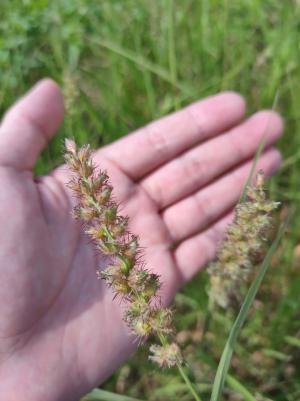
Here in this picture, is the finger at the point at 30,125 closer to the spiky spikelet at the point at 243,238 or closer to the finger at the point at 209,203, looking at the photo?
the finger at the point at 209,203

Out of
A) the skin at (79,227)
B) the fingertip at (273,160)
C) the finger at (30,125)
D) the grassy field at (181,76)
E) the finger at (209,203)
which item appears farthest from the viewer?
the fingertip at (273,160)

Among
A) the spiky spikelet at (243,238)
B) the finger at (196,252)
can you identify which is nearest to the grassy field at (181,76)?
the finger at (196,252)

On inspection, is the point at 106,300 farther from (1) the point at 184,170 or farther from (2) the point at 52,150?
(2) the point at 52,150

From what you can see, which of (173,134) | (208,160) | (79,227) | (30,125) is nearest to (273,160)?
(208,160)

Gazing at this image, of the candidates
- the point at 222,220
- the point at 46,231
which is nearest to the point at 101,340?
the point at 46,231

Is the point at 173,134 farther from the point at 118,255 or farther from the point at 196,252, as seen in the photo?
the point at 118,255

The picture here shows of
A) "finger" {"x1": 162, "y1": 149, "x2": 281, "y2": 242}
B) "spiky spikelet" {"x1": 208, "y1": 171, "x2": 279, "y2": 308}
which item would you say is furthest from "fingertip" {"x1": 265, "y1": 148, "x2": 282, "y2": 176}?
"spiky spikelet" {"x1": 208, "y1": 171, "x2": 279, "y2": 308}
